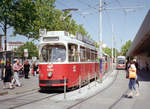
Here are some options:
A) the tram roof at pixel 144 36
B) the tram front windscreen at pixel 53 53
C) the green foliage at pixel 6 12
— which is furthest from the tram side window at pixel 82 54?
the green foliage at pixel 6 12

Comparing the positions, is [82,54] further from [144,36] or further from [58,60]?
[144,36]

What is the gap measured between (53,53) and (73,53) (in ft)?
3.91

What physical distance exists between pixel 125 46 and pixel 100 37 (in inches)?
4015

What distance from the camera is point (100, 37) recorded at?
1792 centimetres

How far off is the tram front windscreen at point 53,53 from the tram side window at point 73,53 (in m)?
0.43

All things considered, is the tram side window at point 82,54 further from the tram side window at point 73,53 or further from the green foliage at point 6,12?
the green foliage at point 6,12

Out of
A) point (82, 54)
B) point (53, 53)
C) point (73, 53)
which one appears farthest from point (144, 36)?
point (53, 53)

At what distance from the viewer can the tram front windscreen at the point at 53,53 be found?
11.4 meters

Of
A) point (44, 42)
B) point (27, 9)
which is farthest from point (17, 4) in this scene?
point (44, 42)

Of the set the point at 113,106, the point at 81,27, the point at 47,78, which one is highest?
the point at 81,27

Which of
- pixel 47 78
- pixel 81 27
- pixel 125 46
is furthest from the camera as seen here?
pixel 125 46

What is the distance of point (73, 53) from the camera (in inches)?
478

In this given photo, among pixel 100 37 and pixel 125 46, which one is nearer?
pixel 100 37

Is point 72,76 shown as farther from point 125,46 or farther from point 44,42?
point 125,46
